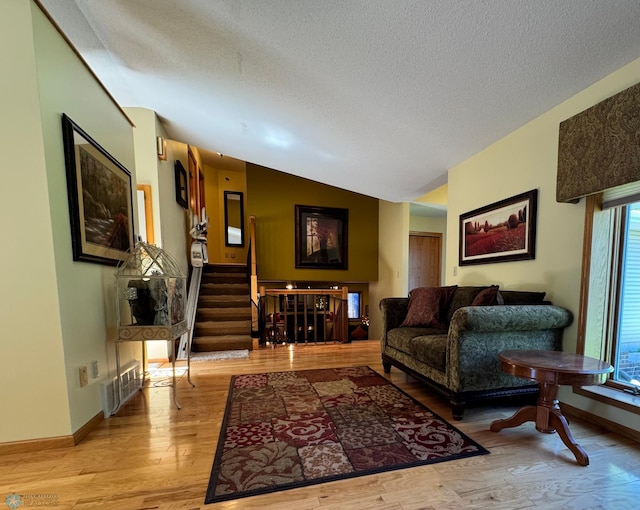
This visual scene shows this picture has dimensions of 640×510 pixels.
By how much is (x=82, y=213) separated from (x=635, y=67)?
3547 millimetres

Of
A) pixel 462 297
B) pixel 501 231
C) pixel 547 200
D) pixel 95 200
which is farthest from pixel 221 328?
pixel 547 200

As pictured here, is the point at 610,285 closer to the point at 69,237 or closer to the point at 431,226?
the point at 69,237

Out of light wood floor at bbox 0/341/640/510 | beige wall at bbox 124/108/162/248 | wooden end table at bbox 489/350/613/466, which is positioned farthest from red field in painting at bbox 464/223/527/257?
beige wall at bbox 124/108/162/248

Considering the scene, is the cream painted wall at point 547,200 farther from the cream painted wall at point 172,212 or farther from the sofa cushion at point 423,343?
the cream painted wall at point 172,212

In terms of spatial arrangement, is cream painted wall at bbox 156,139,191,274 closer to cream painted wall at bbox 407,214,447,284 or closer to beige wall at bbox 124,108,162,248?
beige wall at bbox 124,108,162,248

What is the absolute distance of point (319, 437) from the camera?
157 centimetres

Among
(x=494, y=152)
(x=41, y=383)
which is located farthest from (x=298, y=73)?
(x=41, y=383)

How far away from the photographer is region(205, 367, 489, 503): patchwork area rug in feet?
4.17

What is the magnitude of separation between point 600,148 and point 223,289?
15.1 feet

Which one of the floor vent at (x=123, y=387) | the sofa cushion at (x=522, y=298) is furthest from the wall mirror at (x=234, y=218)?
the sofa cushion at (x=522, y=298)

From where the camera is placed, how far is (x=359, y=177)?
383 cm

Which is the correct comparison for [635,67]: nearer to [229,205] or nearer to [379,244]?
[379,244]

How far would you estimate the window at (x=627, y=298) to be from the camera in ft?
5.63

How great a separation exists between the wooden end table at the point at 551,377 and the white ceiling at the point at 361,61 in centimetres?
181
